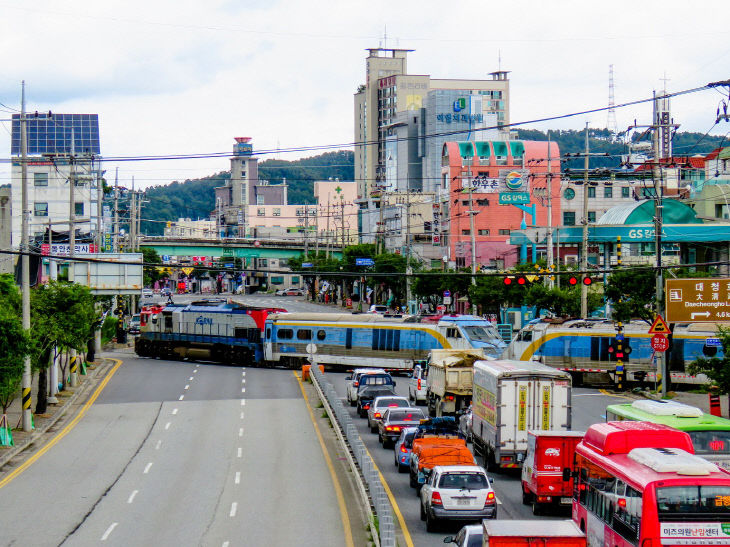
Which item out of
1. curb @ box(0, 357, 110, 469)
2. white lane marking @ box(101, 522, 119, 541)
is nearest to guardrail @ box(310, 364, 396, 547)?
white lane marking @ box(101, 522, 119, 541)

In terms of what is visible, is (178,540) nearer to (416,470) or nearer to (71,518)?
(71,518)

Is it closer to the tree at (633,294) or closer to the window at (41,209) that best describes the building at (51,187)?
the window at (41,209)

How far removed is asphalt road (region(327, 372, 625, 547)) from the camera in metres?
24.3

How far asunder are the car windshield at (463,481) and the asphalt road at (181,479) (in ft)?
9.19

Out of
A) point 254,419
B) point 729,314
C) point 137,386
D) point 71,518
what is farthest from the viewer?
point 137,386

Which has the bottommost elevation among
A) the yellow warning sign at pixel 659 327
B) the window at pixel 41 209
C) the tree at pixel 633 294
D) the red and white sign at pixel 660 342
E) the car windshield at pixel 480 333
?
the car windshield at pixel 480 333

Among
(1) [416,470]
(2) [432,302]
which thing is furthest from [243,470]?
(2) [432,302]

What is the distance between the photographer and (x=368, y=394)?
44.4 meters

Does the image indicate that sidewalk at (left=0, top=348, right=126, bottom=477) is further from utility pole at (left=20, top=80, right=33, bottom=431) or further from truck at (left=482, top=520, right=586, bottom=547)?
truck at (left=482, top=520, right=586, bottom=547)

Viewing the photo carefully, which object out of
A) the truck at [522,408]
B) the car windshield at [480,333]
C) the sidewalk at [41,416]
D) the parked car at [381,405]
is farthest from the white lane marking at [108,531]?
the car windshield at [480,333]

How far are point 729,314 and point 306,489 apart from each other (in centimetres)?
1934

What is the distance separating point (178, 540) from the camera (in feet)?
77.2

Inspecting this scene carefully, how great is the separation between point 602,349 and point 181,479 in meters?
28.1

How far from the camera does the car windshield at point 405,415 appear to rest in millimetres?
35841
